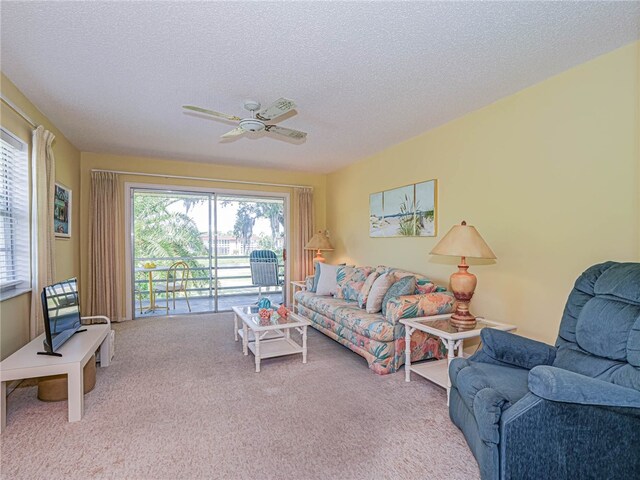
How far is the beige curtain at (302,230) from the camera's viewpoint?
6176mm

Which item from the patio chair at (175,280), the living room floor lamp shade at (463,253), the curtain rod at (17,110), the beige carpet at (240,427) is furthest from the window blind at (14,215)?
the living room floor lamp shade at (463,253)

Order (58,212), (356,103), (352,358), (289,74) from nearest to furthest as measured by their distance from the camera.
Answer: (289,74) → (356,103) → (352,358) → (58,212)

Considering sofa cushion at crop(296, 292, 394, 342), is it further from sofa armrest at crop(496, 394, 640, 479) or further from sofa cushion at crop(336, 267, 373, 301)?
sofa armrest at crop(496, 394, 640, 479)

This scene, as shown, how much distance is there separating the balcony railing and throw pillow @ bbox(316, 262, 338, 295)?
1.69 metres

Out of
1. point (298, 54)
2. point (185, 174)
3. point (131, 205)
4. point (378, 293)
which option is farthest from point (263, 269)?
point (298, 54)

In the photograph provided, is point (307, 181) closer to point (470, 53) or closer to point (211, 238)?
point (211, 238)

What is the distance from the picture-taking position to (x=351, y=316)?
346 cm

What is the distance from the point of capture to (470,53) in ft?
7.38

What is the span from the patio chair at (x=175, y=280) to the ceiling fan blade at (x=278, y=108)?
366 centimetres

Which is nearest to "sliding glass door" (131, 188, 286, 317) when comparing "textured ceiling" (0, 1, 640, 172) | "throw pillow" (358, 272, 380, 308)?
"textured ceiling" (0, 1, 640, 172)

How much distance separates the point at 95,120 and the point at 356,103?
110 inches

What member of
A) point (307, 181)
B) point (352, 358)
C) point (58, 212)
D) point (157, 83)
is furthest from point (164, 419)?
point (307, 181)

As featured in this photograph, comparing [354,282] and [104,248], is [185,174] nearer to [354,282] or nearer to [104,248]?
[104,248]

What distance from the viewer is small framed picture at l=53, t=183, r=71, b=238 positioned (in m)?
3.73
